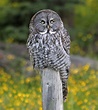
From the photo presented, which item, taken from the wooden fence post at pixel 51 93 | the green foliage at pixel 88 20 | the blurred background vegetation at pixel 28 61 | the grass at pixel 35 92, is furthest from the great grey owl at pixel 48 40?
the green foliage at pixel 88 20

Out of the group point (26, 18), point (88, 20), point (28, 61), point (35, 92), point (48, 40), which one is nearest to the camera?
point (48, 40)

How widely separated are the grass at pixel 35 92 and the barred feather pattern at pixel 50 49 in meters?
1.22

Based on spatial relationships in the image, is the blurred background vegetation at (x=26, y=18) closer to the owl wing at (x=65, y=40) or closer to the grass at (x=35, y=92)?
the grass at (x=35, y=92)

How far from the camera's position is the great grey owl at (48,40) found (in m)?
5.45

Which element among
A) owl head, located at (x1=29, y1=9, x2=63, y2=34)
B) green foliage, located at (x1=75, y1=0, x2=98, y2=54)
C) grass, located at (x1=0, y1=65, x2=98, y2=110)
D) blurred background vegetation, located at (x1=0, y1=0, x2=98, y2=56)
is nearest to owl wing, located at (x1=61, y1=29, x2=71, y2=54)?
owl head, located at (x1=29, y1=9, x2=63, y2=34)

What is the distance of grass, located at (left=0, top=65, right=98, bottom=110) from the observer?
7.26 meters

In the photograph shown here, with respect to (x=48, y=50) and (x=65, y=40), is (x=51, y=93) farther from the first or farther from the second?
(x=65, y=40)

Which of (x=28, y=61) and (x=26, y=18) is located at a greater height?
(x=28, y=61)

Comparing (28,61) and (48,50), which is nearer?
(48,50)

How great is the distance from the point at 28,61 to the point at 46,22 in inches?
207

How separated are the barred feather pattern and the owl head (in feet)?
0.16

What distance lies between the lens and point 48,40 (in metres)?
5.46

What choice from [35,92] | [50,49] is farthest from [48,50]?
[35,92]

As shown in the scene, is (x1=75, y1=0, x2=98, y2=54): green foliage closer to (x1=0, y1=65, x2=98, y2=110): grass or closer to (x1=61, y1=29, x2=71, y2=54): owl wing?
(x1=0, y1=65, x2=98, y2=110): grass
